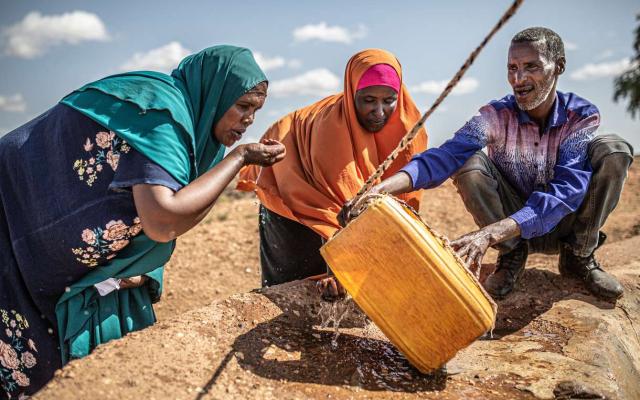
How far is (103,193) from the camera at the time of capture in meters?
2.28

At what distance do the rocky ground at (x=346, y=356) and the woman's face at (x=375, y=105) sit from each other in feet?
3.60

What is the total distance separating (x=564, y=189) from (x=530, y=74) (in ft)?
2.25

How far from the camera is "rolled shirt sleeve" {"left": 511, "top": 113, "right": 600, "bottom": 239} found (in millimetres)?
2828

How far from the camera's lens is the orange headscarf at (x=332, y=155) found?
133 inches

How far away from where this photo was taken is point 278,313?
296 centimetres

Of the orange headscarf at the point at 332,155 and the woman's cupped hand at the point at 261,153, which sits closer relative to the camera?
the woman's cupped hand at the point at 261,153

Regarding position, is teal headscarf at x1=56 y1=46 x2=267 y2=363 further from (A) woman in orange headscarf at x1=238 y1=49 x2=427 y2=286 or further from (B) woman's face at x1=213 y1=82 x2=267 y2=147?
(A) woman in orange headscarf at x1=238 y1=49 x2=427 y2=286

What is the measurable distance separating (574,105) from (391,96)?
1.06m

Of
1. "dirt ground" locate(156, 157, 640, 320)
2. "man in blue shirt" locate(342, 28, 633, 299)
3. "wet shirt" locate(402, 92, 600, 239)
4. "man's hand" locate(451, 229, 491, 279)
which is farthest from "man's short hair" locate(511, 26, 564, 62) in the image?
"dirt ground" locate(156, 157, 640, 320)

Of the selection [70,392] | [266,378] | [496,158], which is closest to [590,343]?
[496,158]

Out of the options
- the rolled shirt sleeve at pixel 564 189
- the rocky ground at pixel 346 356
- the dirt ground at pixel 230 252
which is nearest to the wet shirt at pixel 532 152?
the rolled shirt sleeve at pixel 564 189

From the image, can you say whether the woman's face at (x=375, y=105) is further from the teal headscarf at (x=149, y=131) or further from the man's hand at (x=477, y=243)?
the man's hand at (x=477, y=243)

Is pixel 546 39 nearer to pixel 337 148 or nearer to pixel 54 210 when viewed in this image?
pixel 337 148

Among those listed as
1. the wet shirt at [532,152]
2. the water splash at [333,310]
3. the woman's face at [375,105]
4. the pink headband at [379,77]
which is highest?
the pink headband at [379,77]
